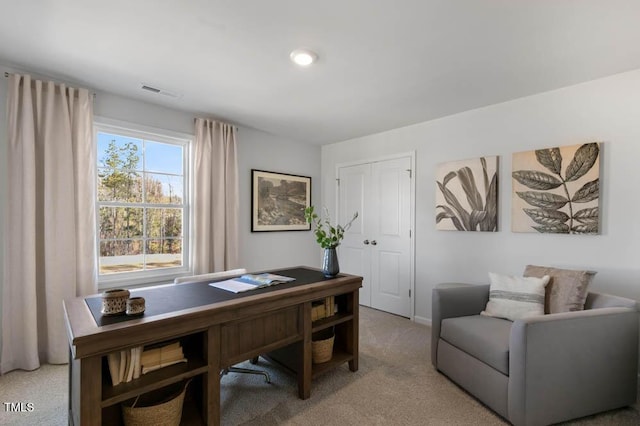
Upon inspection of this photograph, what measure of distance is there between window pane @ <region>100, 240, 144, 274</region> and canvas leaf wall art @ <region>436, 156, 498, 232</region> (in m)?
3.23

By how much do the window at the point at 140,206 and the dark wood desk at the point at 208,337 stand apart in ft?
4.29

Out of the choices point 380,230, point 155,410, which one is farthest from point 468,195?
point 155,410

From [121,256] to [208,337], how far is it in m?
1.95

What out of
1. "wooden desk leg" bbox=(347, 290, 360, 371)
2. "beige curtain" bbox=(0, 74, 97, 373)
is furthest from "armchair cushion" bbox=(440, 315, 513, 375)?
"beige curtain" bbox=(0, 74, 97, 373)

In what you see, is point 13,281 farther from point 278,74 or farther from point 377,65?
point 377,65

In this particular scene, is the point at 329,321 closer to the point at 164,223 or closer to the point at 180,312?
the point at 180,312

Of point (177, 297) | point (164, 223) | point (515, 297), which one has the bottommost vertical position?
point (515, 297)

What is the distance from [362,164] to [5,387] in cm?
406

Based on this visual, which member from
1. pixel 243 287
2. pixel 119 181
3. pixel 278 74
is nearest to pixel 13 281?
pixel 119 181

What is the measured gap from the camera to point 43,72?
2469 mm

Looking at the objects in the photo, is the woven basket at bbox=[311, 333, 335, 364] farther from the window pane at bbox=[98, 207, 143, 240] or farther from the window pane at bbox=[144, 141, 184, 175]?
the window pane at bbox=[144, 141, 184, 175]

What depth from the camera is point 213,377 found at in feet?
5.38

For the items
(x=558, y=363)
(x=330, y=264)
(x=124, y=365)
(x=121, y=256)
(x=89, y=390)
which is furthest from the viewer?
(x=121, y=256)

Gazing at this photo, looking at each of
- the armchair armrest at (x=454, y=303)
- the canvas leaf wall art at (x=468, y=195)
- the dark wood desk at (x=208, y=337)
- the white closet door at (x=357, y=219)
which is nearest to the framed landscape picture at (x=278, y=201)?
the white closet door at (x=357, y=219)
